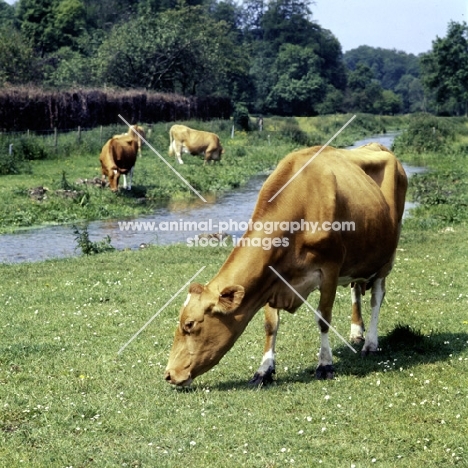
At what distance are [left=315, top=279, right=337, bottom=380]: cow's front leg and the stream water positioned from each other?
10.5m

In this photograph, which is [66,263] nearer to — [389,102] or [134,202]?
[134,202]

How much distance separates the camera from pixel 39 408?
292 inches

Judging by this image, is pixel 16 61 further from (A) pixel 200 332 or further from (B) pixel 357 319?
(A) pixel 200 332

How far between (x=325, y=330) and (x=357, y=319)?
5.36 ft

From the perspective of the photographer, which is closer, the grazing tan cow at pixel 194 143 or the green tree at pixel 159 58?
the grazing tan cow at pixel 194 143

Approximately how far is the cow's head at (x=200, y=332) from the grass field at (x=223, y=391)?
0.26m

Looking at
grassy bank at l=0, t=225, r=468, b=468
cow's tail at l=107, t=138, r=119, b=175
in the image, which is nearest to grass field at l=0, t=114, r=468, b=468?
grassy bank at l=0, t=225, r=468, b=468

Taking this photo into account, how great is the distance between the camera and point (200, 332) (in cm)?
781

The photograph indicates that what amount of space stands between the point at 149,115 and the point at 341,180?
4250 centimetres

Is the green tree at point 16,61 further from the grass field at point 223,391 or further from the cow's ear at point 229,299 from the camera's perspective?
the cow's ear at point 229,299

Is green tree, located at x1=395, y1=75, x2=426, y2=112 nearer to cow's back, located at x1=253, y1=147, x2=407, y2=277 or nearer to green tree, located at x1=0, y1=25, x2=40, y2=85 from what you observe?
green tree, located at x1=0, y1=25, x2=40, y2=85

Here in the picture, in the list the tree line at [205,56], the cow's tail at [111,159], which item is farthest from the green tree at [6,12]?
the cow's tail at [111,159]

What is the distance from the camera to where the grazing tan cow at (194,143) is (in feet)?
129

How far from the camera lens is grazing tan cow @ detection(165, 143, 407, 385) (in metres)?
7.85
